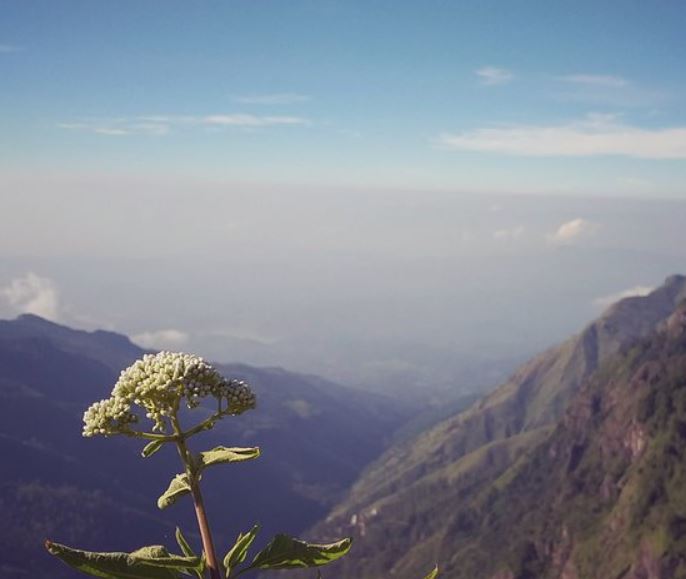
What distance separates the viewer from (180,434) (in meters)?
7.04

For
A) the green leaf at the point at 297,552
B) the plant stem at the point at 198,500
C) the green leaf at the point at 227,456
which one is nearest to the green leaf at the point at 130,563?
the plant stem at the point at 198,500

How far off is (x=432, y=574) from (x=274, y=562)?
1.60 meters

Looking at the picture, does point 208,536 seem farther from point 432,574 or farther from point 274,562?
point 432,574

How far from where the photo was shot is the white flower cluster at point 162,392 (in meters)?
7.29

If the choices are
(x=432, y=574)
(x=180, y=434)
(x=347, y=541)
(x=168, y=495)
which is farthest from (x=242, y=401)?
(x=432, y=574)

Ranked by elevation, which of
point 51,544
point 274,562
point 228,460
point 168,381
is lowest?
point 274,562

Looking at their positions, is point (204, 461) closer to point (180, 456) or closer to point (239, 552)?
point (180, 456)

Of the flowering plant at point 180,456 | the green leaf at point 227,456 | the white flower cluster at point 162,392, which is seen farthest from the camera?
the white flower cluster at point 162,392

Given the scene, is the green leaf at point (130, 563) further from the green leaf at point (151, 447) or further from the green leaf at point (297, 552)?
the green leaf at point (151, 447)

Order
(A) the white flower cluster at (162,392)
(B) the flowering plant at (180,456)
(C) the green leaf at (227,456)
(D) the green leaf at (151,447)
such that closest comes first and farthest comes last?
(B) the flowering plant at (180,456) → (C) the green leaf at (227,456) → (D) the green leaf at (151,447) → (A) the white flower cluster at (162,392)

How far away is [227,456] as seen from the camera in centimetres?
693

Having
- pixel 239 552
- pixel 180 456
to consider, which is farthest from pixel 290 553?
pixel 180 456

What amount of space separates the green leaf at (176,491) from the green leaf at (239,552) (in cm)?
74

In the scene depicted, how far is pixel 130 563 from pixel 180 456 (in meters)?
1.11
